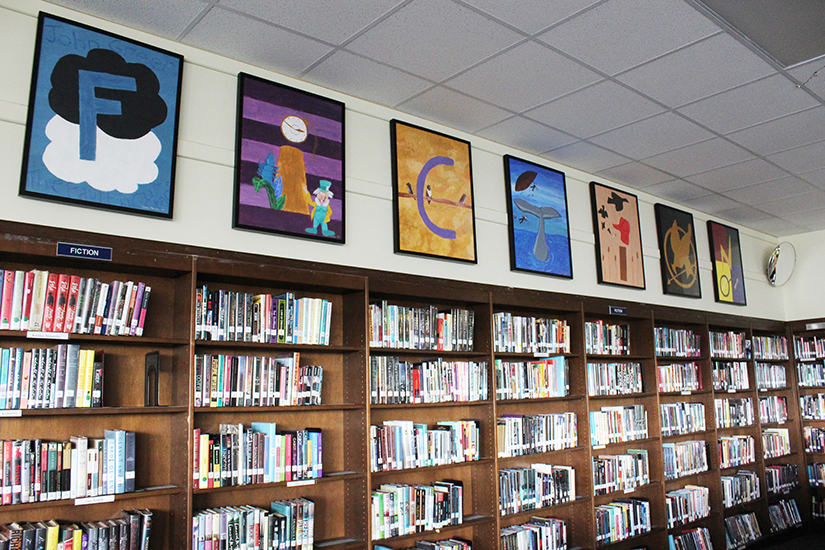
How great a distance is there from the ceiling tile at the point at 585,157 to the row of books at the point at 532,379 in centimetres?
159

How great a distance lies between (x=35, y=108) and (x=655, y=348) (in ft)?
16.4

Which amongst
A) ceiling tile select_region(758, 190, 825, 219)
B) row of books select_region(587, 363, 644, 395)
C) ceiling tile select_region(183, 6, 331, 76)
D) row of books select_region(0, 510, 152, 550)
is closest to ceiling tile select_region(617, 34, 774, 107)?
ceiling tile select_region(183, 6, 331, 76)

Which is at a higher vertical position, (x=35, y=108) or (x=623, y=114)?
(x=623, y=114)

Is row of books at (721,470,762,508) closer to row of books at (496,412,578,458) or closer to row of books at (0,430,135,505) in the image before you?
row of books at (496,412,578,458)

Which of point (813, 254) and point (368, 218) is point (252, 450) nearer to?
point (368, 218)

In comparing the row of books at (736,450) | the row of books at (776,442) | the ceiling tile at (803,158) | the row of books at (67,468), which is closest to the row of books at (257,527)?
the row of books at (67,468)

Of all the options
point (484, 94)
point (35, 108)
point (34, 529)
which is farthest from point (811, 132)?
point (34, 529)

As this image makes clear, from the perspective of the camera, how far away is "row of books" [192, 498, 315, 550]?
294 centimetres

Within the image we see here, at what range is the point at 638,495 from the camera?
5.57m

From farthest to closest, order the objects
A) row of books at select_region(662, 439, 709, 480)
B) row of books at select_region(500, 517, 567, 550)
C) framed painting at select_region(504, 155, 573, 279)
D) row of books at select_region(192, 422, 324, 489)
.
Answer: row of books at select_region(662, 439, 709, 480)
framed painting at select_region(504, 155, 573, 279)
row of books at select_region(500, 517, 567, 550)
row of books at select_region(192, 422, 324, 489)

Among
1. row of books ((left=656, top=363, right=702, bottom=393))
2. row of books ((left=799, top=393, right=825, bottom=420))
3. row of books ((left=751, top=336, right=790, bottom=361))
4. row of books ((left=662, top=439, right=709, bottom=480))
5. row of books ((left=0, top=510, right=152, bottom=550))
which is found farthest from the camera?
row of books ((left=799, top=393, right=825, bottom=420))

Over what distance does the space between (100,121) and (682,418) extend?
17.9 feet

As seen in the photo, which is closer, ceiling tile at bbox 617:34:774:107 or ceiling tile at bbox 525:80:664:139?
ceiling tile at bbox 617:34:774:107

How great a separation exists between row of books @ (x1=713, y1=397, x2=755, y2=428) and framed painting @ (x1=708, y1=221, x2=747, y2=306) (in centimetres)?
106
